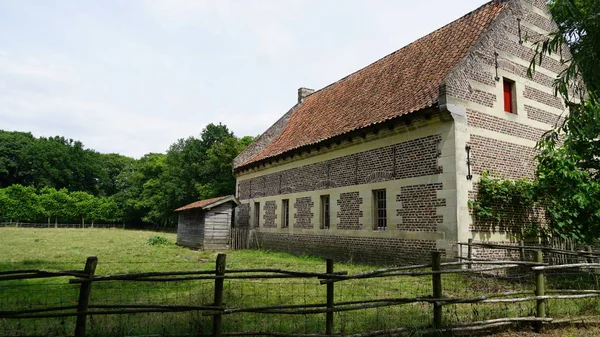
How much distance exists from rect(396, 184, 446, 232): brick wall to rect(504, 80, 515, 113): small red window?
390 cm

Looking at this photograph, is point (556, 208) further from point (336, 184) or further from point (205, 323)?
point (205, 323)

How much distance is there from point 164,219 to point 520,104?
47.7m

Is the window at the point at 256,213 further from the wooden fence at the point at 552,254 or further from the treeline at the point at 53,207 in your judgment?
the treeline at the point at 53,207

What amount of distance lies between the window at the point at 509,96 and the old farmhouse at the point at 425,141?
34 millimetres

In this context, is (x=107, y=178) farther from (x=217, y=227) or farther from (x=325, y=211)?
(x=325, y=211)

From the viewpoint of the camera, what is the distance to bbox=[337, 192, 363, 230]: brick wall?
1385cm

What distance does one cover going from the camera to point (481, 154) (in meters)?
11.2

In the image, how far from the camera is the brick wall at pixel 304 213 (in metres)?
16.5

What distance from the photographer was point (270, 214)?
784 inches

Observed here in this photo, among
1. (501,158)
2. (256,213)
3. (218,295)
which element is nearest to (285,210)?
(256,213)

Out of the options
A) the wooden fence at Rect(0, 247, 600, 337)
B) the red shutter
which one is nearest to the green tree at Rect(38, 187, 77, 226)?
the wooden fence at Rect(0, 247, 600, 337)

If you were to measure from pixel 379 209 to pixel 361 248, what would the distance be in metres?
1.49

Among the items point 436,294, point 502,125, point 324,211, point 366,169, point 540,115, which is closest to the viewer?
point 436,294

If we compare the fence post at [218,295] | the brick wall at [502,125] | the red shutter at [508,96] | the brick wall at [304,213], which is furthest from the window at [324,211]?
the fence post at [218,295]
